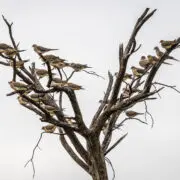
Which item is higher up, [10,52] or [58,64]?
[10,52]

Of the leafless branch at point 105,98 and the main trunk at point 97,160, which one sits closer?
the main trunk at point 97,160

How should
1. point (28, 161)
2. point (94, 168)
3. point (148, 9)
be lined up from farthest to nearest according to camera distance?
point (28, 161) < point (94, 168) < point (148, 9)

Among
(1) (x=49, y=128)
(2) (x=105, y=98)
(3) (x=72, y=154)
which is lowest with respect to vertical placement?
(3) (x=72, y=154)

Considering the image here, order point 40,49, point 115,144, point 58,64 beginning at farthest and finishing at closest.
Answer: point 115,144 < point 40,49 < point 58,64

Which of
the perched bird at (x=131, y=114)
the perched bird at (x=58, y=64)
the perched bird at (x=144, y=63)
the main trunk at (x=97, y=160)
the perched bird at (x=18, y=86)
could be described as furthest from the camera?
the perched bird at (x=131, y=114)

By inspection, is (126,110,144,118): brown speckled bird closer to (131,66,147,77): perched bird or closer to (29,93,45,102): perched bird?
(131,66,147,77): perched bird

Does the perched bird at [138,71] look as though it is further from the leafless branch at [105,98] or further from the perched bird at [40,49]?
the perched bird at [40,49]

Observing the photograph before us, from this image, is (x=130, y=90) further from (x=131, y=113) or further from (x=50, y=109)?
(x=50, y=109)

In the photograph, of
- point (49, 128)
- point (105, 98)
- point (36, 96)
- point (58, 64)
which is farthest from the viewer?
point (105, 98)

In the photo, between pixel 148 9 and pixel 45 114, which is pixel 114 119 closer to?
pixel 45 114

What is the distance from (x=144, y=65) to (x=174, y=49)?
0.89 m

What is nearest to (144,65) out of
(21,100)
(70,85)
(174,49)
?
(174,49)

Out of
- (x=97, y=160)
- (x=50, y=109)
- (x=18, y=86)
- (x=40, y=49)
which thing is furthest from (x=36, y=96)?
(x=97, y=160)

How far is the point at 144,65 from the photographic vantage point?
7387mm
